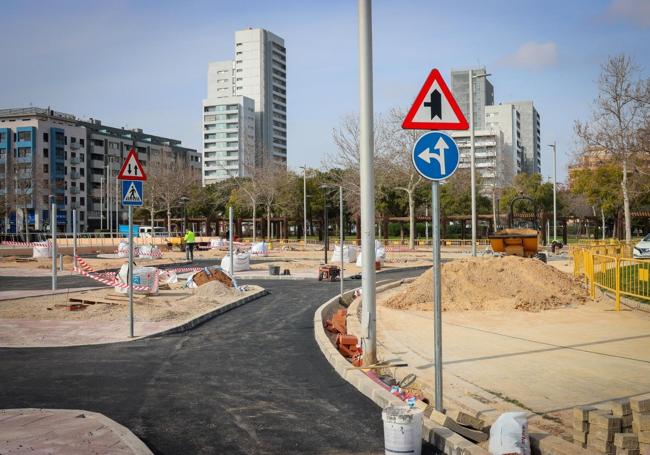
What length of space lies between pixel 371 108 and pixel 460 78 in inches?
5733

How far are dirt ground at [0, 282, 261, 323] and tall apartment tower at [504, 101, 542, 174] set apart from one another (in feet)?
479

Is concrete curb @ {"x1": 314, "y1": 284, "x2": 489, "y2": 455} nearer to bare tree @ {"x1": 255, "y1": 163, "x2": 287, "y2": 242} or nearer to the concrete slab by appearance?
the concrete slab

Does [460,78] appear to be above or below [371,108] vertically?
above

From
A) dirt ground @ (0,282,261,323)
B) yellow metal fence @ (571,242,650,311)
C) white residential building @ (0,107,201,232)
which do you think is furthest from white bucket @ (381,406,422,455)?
white residential building @ (0,107,201,232)

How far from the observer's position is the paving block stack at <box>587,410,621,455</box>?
167 inches

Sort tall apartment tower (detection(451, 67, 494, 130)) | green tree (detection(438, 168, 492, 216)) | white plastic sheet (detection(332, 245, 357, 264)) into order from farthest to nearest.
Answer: tall apartment tower (detection(451, 67, 494, 130))
green tree (detection(438, 168, 492, 216))
white plastic sheet (detection(332, 245, 357, 264))

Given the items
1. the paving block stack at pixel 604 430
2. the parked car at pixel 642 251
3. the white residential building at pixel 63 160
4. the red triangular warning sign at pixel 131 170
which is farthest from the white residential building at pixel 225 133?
the paving block stack at pixel 604 430

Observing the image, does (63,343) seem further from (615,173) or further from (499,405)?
(615,173)

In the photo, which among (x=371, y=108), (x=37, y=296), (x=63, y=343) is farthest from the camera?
(x=37, y=296)

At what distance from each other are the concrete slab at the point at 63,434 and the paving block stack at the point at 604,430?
10.8 feet

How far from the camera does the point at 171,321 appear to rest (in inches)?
474

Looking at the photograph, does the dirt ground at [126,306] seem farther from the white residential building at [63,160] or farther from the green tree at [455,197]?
the white residential building at [63,160]

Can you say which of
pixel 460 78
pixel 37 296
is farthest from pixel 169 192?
pixel 460 78

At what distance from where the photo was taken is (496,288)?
15.3m
